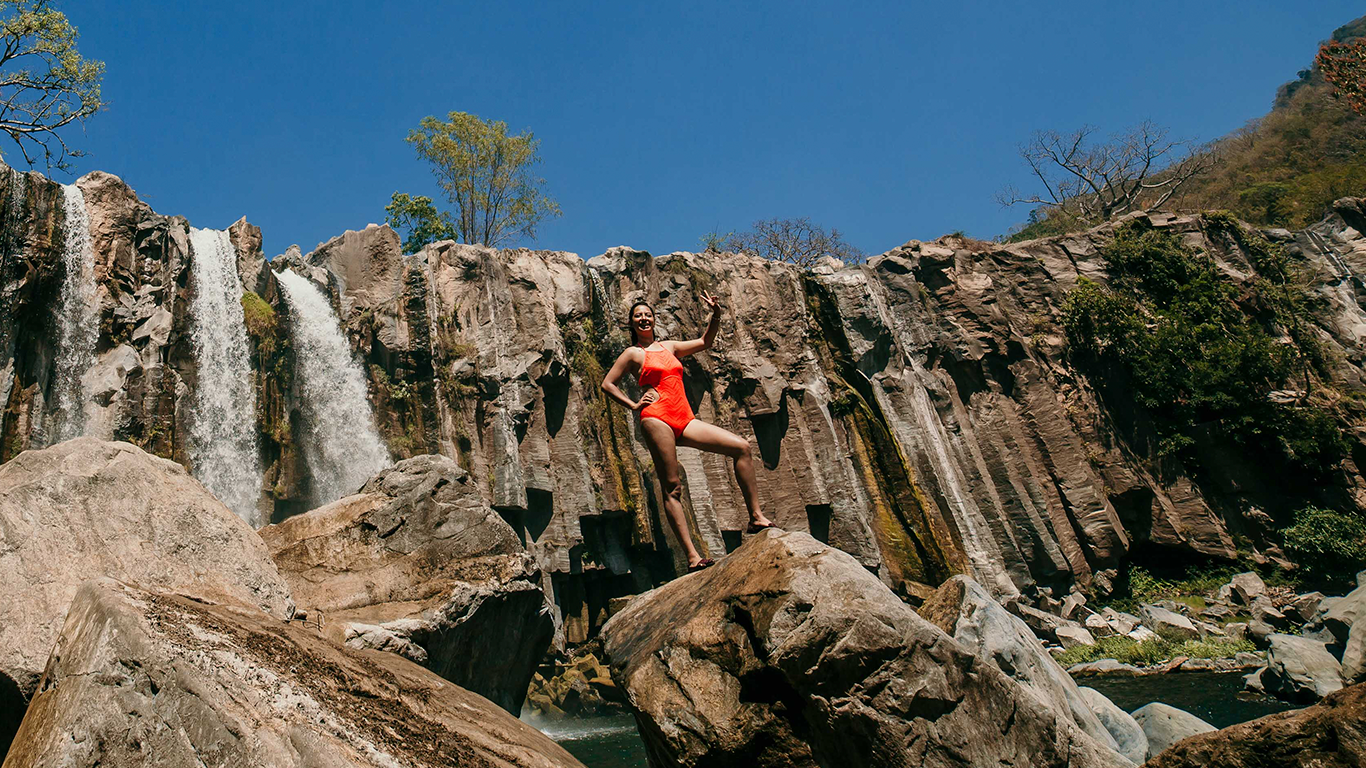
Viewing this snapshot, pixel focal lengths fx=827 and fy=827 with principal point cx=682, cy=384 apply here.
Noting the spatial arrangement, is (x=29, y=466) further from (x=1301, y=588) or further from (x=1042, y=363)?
(x=1301, y=588)

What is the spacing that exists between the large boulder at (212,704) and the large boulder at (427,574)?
119 inches

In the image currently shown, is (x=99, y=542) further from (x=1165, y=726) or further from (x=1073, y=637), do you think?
(x=1073, y=637)

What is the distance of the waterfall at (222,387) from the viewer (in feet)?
73.7

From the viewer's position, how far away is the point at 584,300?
92.8 ft

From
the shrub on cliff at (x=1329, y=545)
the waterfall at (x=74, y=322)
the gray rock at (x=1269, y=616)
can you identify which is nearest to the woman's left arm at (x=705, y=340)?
the waterfall at (x=74, y=322)

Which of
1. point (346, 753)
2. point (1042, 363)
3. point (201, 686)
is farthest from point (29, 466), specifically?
point (1042, 363)

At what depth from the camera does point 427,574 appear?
9.59 metres

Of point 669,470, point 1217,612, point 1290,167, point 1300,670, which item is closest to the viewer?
point 669,470

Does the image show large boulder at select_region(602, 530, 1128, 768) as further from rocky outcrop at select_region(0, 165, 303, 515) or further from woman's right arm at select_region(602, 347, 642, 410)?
rocky outcrop at select_region(0, 165, 303, 515)

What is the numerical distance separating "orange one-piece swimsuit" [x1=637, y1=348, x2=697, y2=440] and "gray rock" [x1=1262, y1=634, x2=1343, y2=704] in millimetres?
16260

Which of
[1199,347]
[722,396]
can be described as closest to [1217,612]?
[1199,347]

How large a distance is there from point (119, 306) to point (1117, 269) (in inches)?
1381

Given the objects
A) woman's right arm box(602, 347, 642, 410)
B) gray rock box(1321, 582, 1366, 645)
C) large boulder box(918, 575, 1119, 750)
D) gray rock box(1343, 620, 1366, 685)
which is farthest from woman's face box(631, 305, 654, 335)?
gray rock box(1321, 582, 1366, 645)

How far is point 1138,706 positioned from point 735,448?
15239 millimetres
